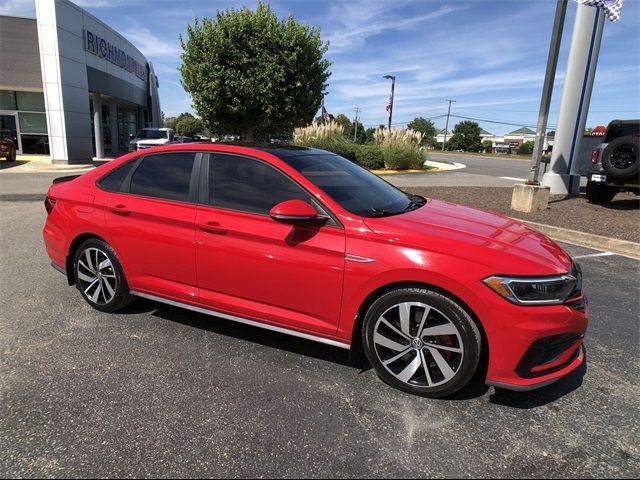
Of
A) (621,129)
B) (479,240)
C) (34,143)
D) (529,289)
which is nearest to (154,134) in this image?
(34,143)

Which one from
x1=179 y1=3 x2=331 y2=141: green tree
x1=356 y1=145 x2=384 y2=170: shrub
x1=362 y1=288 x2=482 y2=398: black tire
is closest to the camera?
x1=362 y1=288 x2=482 y2=398: black tire

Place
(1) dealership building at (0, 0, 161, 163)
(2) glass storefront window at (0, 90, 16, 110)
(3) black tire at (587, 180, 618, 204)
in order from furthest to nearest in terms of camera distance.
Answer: (2) glass storefront window at (0, 90, 16, 110)
(1) dealership building at (0, 0, 161, 163)
(3) black tire at (587, 180, 618, 204)

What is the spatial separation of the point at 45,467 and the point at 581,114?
42.3 ft

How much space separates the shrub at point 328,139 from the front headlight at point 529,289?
59.3 ft

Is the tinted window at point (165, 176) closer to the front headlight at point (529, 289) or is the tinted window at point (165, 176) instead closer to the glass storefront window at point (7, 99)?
the front headlight at point (529, 289)

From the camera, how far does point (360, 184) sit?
3621 millimetres

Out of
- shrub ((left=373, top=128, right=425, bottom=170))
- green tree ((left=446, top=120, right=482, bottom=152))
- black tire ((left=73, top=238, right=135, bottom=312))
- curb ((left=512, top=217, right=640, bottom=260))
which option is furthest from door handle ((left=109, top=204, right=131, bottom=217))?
green tree ((left=446, top=120, right=482, bottom=152))

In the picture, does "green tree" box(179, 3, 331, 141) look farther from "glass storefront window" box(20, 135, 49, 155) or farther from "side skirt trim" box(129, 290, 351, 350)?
"side skirt trim" box(129, 290, 351, 350)

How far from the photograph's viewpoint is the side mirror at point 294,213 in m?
2.85

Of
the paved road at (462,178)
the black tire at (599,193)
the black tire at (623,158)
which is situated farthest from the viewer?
the paved road at (462,178)

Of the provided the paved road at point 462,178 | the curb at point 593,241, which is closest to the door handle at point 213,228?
the curb at point 593,241

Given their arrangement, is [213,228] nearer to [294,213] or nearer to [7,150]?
[294,213]

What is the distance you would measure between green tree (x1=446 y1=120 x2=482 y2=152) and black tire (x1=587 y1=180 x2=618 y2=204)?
92.9m

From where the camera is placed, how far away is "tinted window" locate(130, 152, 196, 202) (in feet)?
11.8
